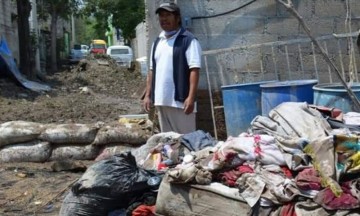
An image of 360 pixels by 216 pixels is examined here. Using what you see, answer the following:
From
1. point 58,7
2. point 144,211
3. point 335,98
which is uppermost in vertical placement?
point 58,7

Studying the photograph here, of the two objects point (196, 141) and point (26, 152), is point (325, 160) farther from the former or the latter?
point (26, 152)

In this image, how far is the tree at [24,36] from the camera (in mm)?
18891

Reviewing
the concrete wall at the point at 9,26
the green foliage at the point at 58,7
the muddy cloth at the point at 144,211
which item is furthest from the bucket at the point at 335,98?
the green foliage at the point at 58,7

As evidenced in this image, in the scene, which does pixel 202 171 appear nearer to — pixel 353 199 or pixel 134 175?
pixel 134 175

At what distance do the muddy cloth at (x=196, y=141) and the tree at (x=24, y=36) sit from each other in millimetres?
15184

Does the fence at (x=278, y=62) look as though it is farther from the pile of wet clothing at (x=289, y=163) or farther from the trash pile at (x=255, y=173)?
the pile of wet clothing at (x=289, y=163)

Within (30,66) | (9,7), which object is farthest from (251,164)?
(9,7)

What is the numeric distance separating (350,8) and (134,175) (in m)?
3.41

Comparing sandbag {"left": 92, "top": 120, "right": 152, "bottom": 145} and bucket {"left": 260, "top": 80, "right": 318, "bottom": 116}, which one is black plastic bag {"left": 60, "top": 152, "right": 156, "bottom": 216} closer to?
bucket {"left": 260, "top": 80, "right": 318, "bottom": 116}

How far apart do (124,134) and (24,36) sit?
13905 mm

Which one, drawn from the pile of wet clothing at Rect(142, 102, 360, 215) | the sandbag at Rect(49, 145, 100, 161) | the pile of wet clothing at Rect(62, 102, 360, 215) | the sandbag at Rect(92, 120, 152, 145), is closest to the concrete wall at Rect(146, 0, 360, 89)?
the sandbag at Rect(92, 120, 152, 145)

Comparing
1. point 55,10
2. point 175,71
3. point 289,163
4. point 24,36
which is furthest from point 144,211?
point 55,10

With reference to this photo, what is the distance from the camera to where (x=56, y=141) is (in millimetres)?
6367

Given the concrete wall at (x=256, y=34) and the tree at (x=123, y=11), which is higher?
the tree at (x=123, y=11)
